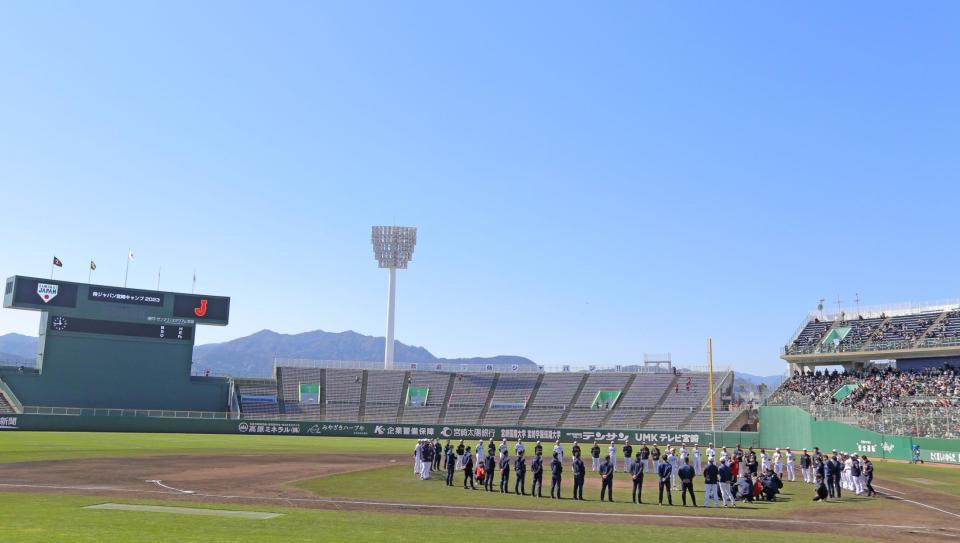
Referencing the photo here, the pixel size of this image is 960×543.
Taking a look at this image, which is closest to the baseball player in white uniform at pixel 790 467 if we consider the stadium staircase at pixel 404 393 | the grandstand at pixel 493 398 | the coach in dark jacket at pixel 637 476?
the coach in dark jacket at pixel 637 476

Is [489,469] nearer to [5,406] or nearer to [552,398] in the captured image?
[552,398]

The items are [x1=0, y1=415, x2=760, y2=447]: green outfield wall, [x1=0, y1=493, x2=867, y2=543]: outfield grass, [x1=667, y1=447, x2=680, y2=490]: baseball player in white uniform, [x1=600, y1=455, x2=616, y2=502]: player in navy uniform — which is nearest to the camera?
[x1=0, y1=493, x2=867, y2=543]: outfield grass

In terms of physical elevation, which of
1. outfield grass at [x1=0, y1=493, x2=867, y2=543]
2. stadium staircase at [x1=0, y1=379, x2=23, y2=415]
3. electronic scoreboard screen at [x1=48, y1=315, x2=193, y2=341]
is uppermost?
electronic scoreboard screen at [x1=48, y1=315, x2=193, y2=341]

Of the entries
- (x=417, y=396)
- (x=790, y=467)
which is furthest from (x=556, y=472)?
(x=417, y=396)

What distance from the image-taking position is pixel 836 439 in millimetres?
49688

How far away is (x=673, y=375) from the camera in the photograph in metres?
80.2

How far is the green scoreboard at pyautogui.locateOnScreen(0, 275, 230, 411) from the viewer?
6669cm

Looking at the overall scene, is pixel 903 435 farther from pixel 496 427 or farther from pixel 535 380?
pixel 535 380

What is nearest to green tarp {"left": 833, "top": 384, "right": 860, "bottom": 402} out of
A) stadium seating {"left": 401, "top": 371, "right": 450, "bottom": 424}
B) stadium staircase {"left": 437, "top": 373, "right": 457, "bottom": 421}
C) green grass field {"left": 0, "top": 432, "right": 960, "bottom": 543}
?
green grass field {"left": 0, "top": 432, "right": 960, "bottom": 543}

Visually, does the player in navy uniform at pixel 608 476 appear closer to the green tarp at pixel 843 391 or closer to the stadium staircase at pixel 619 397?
the green tarp at pixel 843 391

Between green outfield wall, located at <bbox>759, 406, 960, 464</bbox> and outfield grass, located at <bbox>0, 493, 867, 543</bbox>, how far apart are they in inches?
1378

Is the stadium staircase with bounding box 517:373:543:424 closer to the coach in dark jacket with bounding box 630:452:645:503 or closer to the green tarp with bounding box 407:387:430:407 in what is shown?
the green tarp with bounding box 407:387:430:407

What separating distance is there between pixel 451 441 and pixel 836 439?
30.1 m

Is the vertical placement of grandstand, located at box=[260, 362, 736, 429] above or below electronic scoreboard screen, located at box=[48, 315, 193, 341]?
below
